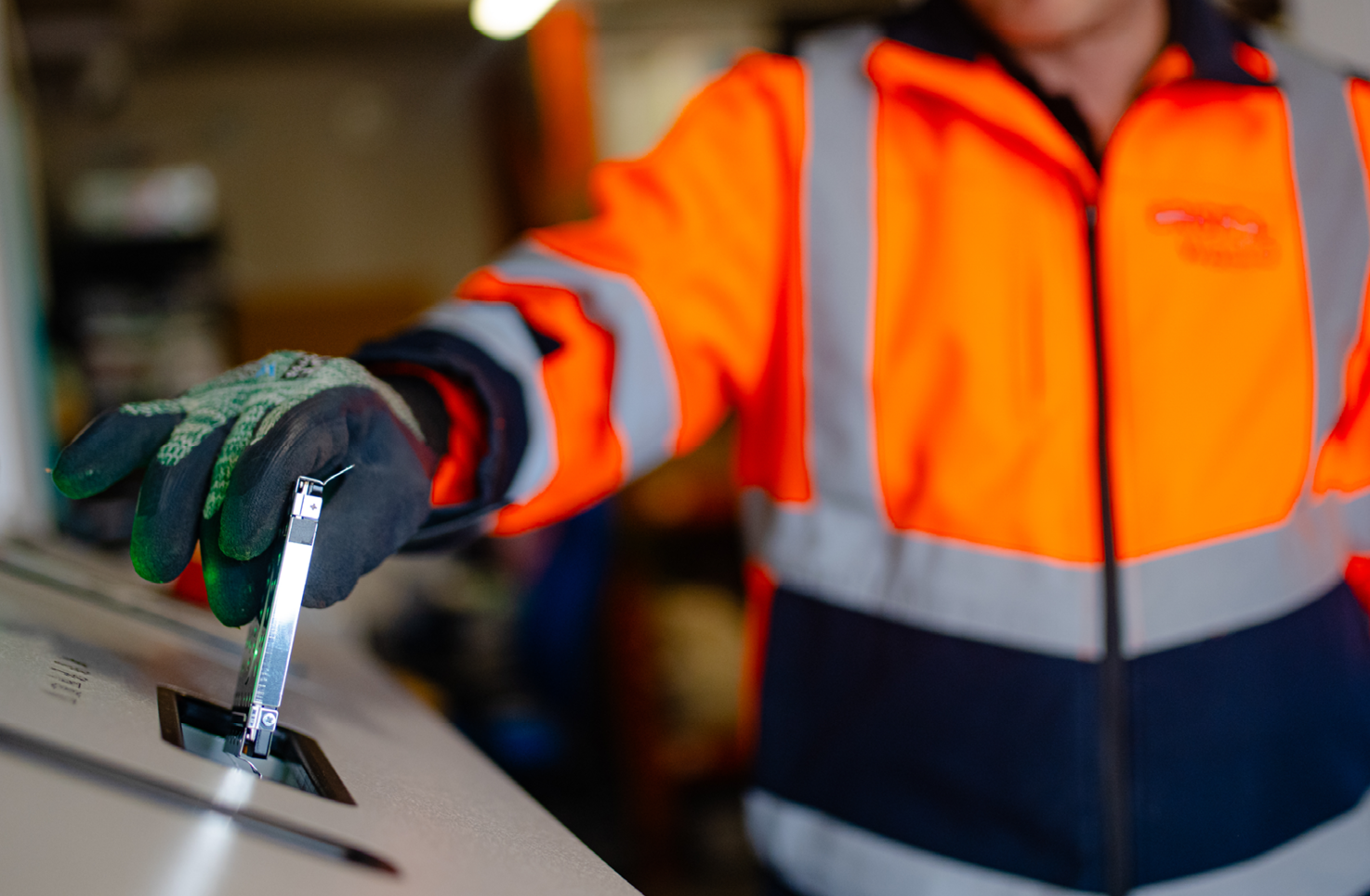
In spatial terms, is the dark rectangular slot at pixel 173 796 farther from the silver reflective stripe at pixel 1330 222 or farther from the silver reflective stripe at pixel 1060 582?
the silver reflective stripe at pixel 1330 222

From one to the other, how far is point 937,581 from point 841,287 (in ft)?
0.81

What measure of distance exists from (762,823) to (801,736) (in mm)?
86

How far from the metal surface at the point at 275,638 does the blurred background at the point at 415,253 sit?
0.45ft

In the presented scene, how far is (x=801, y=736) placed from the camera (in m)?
0.90

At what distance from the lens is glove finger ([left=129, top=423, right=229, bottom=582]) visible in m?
0.49

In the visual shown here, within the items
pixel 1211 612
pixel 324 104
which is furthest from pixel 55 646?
pixel 324 104

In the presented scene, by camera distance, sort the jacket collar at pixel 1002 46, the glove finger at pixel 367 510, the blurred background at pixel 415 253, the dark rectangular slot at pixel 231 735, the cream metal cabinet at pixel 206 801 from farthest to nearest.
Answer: the blurred background at pixel 415 253 → the jacket collar at pixel 1002 46 → the glove finger at pixel 367 510 → the dark rectangular slot at pixel 231 735 → the cream metal cabinet at pixel 206 801

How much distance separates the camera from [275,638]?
45 centimetres

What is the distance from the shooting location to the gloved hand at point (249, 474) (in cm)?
49

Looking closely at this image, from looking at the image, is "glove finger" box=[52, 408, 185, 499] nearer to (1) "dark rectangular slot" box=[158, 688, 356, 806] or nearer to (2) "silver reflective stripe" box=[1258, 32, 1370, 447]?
(1) "dark rectangular slot" box=[158, 688, 356, 806]

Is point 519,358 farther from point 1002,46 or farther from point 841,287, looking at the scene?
point 1002,46

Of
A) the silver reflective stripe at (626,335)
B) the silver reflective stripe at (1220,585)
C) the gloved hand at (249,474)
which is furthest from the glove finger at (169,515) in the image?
the silver reflective stripe at (1220,585)

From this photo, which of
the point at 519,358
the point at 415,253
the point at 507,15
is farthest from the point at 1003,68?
the point at 415,253

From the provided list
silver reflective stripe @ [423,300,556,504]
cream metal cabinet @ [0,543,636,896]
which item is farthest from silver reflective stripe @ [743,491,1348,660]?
cream metal cabinet @ [0,543,636,896]
